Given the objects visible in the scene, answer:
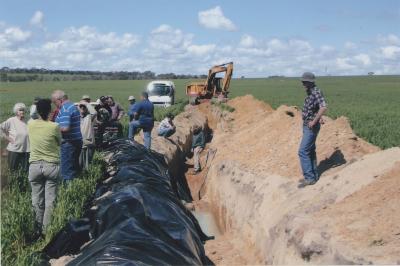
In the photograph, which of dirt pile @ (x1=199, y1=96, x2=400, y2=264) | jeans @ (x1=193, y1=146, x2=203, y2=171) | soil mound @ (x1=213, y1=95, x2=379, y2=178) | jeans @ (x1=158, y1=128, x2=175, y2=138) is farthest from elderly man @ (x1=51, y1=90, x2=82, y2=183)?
jeans @ (x1=193, y1=146, x2=203, y2=171)

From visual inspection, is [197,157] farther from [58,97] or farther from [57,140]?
[57,140]

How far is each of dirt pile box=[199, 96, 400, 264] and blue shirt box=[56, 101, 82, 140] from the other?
10.4 ft

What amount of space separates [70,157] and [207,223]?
13.7 feet

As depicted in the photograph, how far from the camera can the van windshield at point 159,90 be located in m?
29.6

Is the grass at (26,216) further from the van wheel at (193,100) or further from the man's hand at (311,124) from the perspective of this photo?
the van wheel at (193,100)

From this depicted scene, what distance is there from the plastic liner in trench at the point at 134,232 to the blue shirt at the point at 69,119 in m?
0.92

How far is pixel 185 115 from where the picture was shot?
67.3ft

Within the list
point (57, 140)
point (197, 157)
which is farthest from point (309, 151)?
point (197, 157)

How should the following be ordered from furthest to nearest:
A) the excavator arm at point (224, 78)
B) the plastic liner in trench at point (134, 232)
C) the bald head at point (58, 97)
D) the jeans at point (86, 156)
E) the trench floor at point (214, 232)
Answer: the excavator arm at point (224, 78) → the jeans at point (86, 156) → the trench floor at point (214, 232) → the bald head at point (58, 97) → the plastic liner in trench at point (134, 232)

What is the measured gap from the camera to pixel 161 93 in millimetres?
29641

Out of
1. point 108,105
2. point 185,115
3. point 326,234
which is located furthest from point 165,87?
point 326,234

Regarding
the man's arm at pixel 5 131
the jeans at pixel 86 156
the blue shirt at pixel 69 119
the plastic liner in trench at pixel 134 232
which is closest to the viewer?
the plastic liner in trench at pixel 134 232

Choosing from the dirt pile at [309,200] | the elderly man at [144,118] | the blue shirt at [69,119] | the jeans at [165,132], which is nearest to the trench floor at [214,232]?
the dirt pile at [309,200]

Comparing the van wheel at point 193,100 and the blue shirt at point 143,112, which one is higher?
the blue shirt at point 143,112
